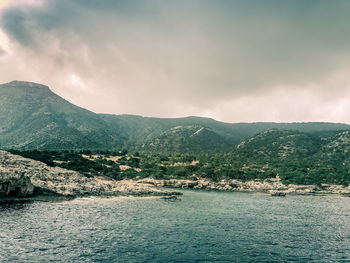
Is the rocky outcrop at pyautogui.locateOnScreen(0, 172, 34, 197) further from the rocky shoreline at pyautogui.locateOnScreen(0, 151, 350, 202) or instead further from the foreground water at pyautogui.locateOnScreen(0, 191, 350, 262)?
the foreground water at pyautogui.locateOnScreen(0, 191, 350, 262)

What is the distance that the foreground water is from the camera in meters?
31.4

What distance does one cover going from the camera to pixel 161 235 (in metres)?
40.1

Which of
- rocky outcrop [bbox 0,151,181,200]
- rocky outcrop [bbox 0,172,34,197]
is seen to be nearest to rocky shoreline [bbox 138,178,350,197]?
rocky outcrop [bbox 0,151,181,200]

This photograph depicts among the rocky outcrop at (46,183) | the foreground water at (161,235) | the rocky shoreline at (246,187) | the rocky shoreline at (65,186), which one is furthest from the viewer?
the rocky shoreline at (246,187)

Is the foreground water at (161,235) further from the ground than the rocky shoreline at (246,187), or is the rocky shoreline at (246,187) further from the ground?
the foreground water at (161,235)

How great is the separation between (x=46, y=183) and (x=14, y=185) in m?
13.4

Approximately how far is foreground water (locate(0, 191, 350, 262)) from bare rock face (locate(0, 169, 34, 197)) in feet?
28.8

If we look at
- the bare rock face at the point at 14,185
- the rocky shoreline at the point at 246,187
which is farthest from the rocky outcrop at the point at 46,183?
the rocky shoreline at the point at 246,187

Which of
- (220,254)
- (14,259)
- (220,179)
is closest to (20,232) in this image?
(14,259)

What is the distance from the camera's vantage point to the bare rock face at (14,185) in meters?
59.8

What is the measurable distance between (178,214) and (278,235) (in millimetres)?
22135

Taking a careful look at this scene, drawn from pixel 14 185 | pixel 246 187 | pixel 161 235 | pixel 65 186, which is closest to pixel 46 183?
pixel 65 186

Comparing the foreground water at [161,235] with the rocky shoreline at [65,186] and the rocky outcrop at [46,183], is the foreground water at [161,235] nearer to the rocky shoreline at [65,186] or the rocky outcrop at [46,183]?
the rocky shoreline at [65,186]

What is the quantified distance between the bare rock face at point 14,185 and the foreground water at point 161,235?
879cm
